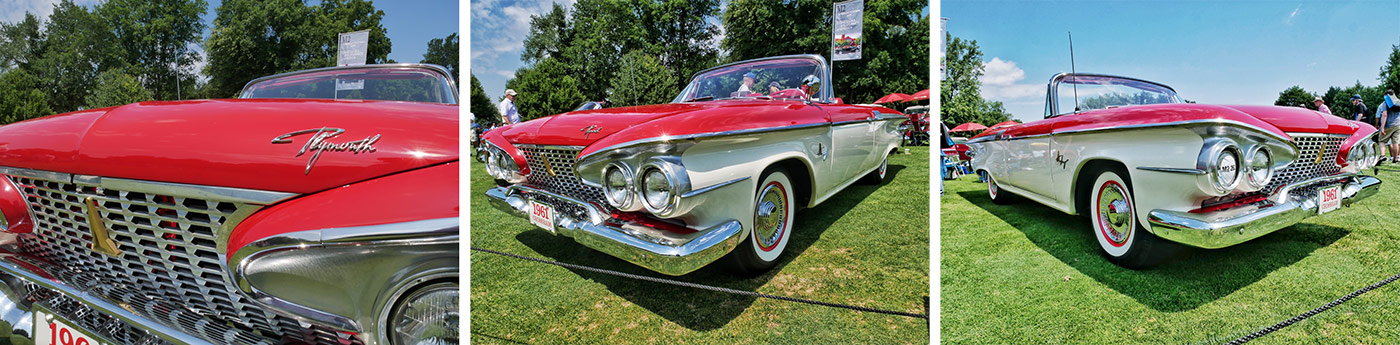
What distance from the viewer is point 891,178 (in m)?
3.09

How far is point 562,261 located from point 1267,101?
2733 millimetres

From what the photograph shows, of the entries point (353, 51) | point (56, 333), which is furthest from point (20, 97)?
point (353, 51)

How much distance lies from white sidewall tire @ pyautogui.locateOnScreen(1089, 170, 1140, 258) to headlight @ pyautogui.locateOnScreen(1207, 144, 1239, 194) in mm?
289

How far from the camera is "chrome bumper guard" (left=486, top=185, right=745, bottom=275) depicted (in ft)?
5.72

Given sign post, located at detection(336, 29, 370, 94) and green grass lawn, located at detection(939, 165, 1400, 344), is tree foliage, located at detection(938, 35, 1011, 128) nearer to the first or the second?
green grass lawn, located at detection(939, 165, 1400, 344)

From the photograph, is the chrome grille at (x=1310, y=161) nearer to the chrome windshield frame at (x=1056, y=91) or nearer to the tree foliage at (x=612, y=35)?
the chrome windshield frame at (x=1056, y=91)

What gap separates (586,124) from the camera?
1961 mm

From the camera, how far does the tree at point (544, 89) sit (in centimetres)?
179

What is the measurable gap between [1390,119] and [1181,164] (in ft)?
4.44

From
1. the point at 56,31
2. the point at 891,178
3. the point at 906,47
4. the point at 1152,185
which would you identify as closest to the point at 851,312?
the point at 906,47

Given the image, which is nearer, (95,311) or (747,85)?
(95,311)

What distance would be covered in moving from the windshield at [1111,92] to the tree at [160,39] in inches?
152

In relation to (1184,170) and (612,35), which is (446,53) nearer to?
(612,35)

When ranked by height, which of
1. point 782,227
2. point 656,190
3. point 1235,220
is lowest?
point 782,227
